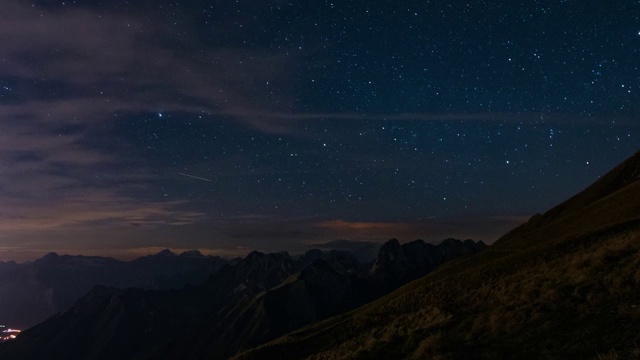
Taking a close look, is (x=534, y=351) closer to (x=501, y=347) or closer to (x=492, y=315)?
(x=501, y=347)

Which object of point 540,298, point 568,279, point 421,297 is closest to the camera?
point 540,298

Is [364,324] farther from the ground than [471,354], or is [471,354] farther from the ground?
[471,354]

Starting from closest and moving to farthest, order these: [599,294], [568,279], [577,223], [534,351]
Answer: [534,351], [599,294], [568,279], [577,223]

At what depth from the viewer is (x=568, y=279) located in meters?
20.8

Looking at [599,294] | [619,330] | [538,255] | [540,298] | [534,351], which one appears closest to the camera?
[619,330]

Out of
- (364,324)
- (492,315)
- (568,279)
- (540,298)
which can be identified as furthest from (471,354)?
(364,324)

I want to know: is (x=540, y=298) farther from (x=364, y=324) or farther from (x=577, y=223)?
(x=577, y=223)

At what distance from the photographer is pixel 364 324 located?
41250mm

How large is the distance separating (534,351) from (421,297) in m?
29.2

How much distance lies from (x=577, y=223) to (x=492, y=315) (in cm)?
4826

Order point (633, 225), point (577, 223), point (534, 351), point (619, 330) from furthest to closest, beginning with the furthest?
point (577, 223), point (633, 225), point (534, 351), point (619, 330)

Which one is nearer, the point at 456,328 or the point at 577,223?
the point at 456,328

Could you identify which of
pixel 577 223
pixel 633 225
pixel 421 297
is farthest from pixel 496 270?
pixel 577 223

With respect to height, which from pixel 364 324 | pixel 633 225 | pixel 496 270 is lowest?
pixel 364 324
